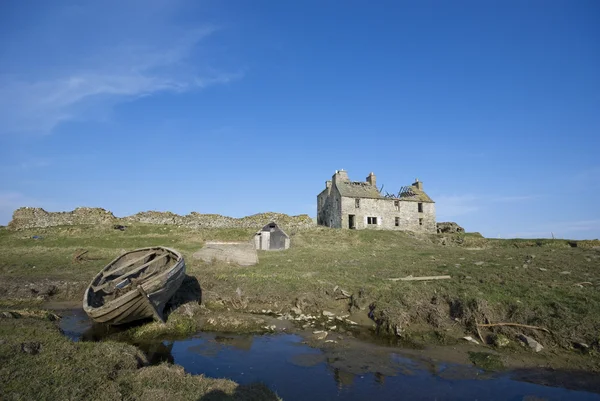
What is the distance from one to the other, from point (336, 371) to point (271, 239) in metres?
25.2

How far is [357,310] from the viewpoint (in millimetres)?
14430

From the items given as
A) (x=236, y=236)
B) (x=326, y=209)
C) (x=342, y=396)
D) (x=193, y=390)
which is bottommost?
(x=342, y=396)

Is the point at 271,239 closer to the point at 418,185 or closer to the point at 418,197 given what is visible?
the point at 418,197

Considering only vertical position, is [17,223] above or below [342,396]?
above

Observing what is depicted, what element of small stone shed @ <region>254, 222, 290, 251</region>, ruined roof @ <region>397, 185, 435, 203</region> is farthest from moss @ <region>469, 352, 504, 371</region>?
ruined roof @ <region>397, 185, 435, 203</region>

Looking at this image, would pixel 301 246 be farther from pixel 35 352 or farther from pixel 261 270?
pixel 35 352

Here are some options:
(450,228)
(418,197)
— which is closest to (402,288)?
(418,197)

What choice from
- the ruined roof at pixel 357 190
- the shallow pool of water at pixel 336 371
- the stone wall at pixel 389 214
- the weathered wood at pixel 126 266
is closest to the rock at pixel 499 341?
the shallow pool of water at pixel 336 371

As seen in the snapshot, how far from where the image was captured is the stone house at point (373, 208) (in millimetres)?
46125

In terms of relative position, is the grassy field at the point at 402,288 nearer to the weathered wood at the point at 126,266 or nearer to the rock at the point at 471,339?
the rock at the point at 471,339

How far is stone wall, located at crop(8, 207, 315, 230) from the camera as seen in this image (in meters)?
43.3

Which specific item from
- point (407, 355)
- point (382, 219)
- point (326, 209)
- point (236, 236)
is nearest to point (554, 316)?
point (407, 355)

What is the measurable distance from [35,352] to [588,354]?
1519 cm

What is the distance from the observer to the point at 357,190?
1886 inches
